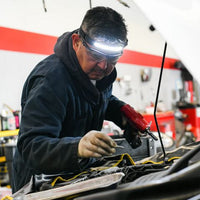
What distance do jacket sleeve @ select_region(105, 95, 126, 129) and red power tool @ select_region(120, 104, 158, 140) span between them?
0.17 feet

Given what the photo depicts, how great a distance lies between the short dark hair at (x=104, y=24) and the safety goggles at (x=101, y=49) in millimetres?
19

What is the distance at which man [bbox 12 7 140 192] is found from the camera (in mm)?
633

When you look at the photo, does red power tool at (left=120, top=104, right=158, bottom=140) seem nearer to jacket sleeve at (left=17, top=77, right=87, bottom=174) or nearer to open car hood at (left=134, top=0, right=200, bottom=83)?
jacket sleeve at (left=17, top=77, right=87, bottom=174)

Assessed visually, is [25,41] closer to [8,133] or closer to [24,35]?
[24,35]

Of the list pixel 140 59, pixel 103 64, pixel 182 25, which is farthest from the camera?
pixel 140 59

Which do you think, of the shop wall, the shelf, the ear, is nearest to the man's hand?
the ear

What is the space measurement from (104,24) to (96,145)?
41 centimetres

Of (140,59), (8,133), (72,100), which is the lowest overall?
(8,133)

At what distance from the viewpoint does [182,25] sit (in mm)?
389

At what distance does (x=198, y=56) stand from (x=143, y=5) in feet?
0.43

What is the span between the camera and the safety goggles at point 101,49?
768 mm

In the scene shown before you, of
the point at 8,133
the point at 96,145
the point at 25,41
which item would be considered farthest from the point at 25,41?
the point at 96,145

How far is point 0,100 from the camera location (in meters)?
2.64

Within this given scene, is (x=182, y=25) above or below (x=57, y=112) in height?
above
